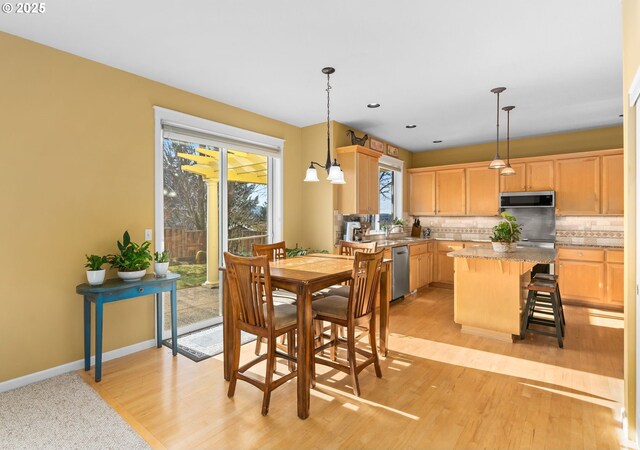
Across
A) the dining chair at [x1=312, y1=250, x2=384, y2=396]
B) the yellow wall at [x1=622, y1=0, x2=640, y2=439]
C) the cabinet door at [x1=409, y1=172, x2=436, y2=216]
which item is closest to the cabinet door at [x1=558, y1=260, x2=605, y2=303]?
the cabinet door at [x1=409, y1=172, x2=436, y2=216]

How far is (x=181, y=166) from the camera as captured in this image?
376cm

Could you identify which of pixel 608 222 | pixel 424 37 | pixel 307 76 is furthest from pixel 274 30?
pixel 608 222

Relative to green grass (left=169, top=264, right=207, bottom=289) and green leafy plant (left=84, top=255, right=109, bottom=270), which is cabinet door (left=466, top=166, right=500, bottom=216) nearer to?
green grass (left=169, top=264, right=207, bottom=289)

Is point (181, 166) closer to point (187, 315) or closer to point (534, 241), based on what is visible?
point (187, 315)

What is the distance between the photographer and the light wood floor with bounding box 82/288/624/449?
2004 mm

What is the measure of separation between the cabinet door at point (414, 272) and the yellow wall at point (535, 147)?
2.24m

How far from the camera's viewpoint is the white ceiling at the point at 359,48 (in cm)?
227

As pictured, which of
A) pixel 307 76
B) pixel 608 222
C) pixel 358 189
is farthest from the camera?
pixel 608 222

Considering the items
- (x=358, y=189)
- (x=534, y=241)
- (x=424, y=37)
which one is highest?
(x=424, y=37)

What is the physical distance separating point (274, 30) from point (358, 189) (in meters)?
2.65

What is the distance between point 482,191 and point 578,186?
1335 mm

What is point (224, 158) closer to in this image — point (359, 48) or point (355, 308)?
point (359, 48)

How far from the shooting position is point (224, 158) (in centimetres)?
408

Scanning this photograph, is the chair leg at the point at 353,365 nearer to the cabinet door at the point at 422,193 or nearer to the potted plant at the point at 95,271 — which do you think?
the potted plant at the point at 95,271
